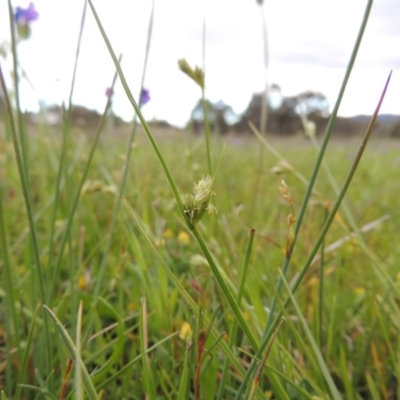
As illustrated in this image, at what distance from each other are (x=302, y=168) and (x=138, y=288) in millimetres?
2727

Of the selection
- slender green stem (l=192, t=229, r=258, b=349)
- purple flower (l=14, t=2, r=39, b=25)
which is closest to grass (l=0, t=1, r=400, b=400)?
slender green stem (l=192, t=229, r=258, b=349)

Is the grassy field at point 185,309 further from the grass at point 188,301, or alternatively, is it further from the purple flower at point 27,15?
the purple flower at point 27,15

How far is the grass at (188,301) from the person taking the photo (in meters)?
0.44

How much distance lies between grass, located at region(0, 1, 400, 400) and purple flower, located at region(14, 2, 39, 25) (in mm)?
202

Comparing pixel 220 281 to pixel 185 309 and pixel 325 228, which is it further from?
pixel 185 309

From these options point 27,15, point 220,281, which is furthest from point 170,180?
point 27,15

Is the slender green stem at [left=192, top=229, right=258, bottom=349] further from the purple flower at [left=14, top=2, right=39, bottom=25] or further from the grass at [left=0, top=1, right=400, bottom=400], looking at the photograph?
the purple flower at [left=14, top=2, right=39, bottom=25]

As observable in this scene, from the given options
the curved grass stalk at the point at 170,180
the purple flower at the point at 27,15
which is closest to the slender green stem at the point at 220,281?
the curved grass stalk at the point at 170,180

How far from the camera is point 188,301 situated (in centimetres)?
43

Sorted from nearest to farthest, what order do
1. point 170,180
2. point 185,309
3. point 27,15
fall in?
point 170,180
point 185,309
point 27,15

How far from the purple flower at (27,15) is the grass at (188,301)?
20 centimetres

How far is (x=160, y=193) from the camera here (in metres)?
1.42

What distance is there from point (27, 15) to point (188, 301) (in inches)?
27.3

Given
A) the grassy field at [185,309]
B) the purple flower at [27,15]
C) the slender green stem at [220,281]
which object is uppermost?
the purple flower at [27,15]
